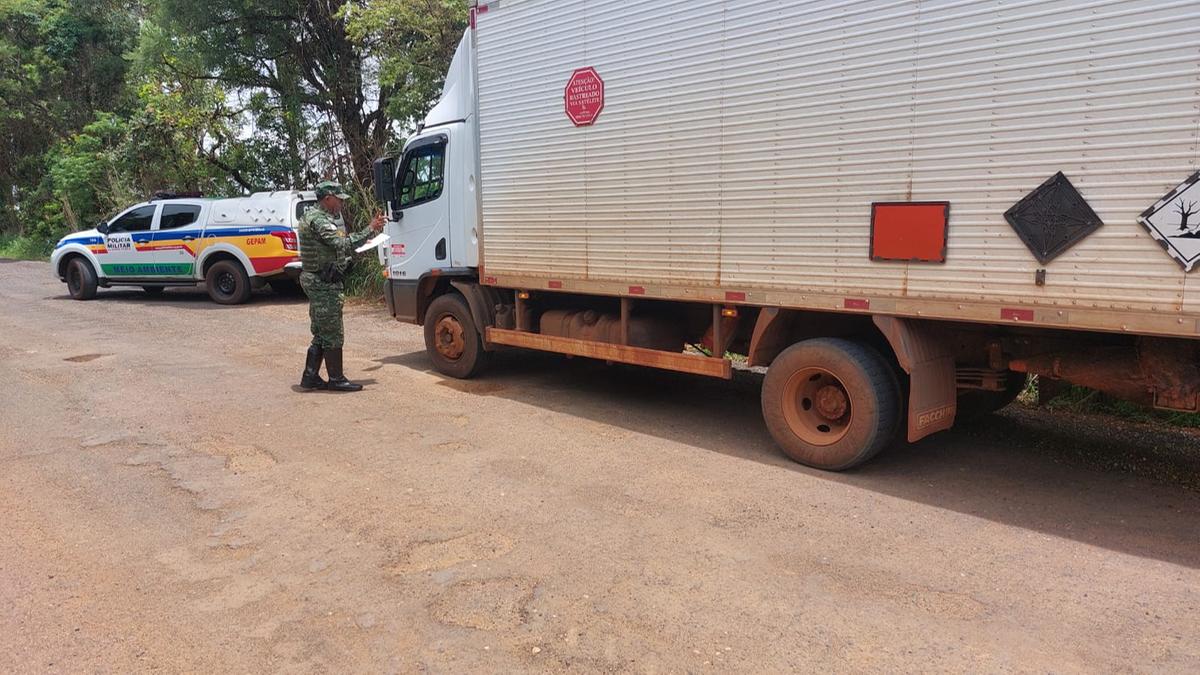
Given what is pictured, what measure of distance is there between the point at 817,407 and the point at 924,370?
2.55ft

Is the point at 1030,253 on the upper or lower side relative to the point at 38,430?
→ upper

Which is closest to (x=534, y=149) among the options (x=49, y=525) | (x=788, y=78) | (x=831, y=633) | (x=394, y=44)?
(x=788, y=78)

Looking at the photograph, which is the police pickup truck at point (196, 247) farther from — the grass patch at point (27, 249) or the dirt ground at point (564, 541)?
the grass patch at point (27, 249)

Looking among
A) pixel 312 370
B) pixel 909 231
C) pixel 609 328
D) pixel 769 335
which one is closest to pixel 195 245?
pixel 312 370

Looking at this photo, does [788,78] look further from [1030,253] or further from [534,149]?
[534,149]

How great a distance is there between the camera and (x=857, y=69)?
4.88 m

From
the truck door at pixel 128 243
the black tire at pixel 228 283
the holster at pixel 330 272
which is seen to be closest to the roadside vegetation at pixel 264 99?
the black tire at pixel 228 283

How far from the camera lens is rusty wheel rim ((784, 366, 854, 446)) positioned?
529cm

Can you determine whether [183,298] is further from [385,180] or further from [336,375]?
[336,375]

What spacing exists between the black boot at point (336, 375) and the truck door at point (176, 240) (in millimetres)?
8260

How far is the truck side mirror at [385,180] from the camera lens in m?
8.36

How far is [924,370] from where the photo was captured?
16.3 ft

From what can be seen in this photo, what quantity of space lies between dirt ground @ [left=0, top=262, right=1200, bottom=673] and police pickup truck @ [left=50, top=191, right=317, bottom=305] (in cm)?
682

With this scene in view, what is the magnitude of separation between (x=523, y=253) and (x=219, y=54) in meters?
13.9
